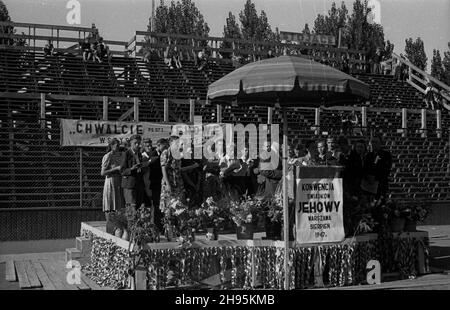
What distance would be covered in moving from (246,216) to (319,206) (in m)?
1.03

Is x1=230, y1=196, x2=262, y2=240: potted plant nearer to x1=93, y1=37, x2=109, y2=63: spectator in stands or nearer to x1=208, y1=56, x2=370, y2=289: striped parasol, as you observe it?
x1=208, y1=56, x2=370, y2=289: striped parasol

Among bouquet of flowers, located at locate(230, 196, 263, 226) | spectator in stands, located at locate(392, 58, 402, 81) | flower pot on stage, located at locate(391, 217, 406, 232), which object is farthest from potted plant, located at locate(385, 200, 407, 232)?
spectator in stands, located at locate(392, 58, 402, 81)

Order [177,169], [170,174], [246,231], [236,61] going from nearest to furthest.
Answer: [246,231], [170,174], [177,169], [236,61]

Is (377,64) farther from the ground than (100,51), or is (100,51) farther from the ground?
(377,64)

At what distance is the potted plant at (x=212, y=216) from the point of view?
8797 millimetres

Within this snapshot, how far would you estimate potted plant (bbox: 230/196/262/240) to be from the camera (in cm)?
883

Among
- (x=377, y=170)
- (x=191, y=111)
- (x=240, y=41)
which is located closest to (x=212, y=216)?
(x=377, y=170)

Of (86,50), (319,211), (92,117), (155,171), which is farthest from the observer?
(86,50)

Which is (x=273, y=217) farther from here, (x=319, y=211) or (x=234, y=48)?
(x=234, y=48)

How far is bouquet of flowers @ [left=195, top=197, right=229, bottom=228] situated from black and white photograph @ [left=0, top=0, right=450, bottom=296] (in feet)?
0.07

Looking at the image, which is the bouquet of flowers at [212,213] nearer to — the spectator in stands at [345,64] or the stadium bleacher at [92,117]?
the stadium bleacher at [92,117]

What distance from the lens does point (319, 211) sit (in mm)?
8766
